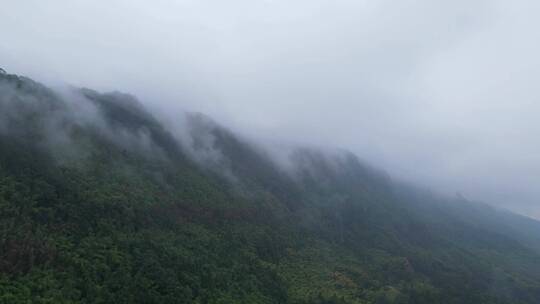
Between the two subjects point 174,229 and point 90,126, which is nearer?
point 174,229

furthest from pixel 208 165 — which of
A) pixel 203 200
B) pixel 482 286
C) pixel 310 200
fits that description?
pixel 482 286

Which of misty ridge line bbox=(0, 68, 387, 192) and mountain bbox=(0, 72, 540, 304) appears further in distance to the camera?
misty ridge line bbox=(0, 68, 387, 192)

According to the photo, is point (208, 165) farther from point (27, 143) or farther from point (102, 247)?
point (102, 247)

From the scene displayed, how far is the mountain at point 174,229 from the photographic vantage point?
77562mm

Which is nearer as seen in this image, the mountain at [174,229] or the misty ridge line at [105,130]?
the mountain at [174,229]

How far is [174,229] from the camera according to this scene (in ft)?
353

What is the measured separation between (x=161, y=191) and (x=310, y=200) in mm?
82976

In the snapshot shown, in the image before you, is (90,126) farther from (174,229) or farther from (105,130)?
(174,229)

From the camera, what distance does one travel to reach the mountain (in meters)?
77.6

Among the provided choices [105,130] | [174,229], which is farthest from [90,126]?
[174,229]

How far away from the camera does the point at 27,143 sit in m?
103

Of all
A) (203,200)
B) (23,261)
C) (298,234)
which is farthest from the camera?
(298,234)

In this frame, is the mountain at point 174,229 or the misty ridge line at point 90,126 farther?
the misty ridge line at point 90,126

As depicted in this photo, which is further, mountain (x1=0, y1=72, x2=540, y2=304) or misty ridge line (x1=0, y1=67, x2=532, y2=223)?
misty ridge line (x1=0, y1=67, x2=532, y2=223)
